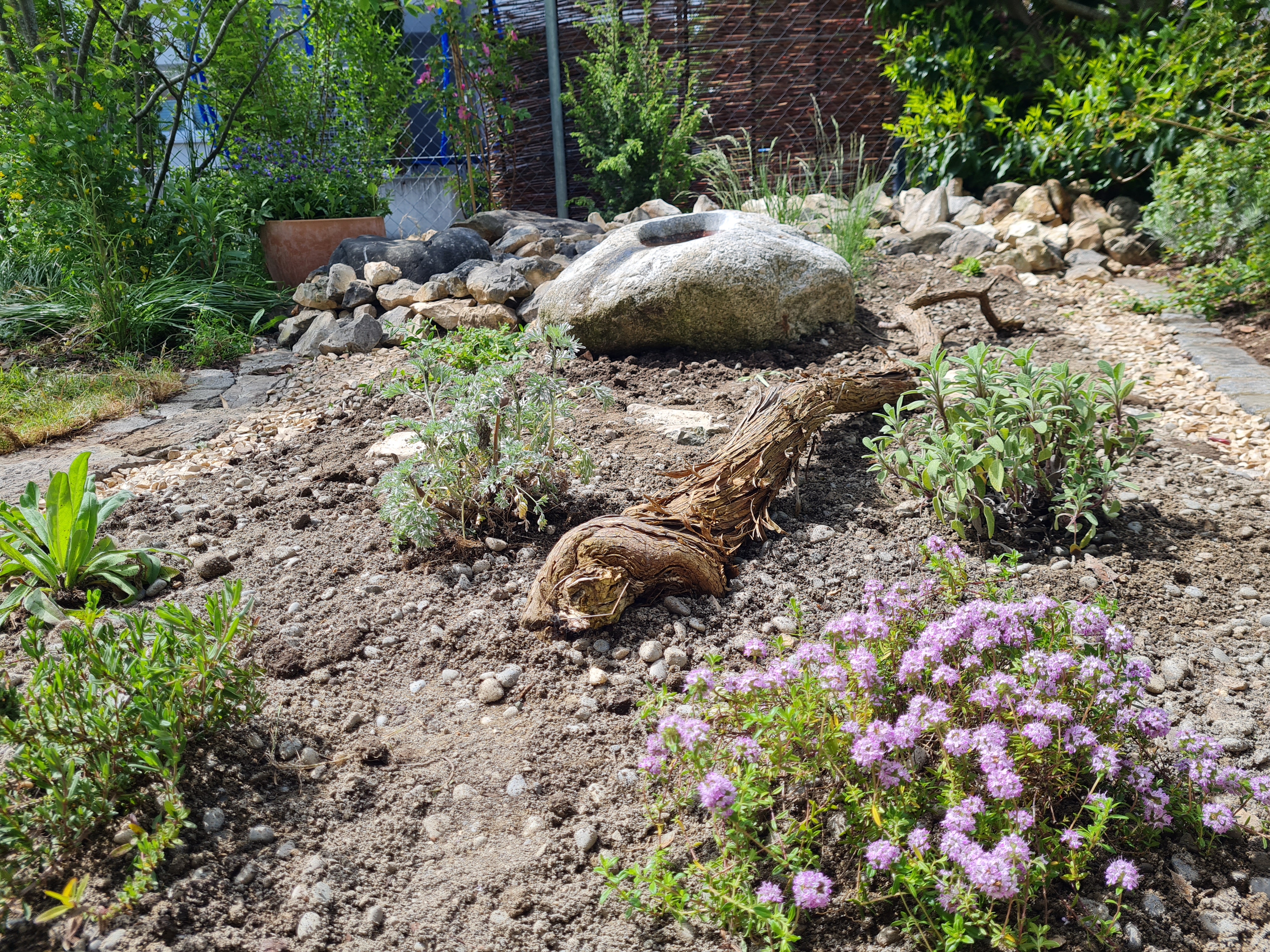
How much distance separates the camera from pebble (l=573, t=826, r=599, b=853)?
65.4 inches

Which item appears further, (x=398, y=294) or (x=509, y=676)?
(x=398, y=294)

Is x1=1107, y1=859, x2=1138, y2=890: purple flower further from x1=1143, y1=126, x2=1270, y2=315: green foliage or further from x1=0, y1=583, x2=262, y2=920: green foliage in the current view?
x1=1143, y1=126, x2=1270, y2=315: green foliage

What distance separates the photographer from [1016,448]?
2.43m

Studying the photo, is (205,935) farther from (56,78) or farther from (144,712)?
(56,78)

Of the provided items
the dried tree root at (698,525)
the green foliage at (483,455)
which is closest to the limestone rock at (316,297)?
the green foliage at (483,455)

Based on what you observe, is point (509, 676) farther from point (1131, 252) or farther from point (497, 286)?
point (1131, 252)

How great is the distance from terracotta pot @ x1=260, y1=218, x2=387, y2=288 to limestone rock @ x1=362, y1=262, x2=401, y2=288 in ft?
2.72

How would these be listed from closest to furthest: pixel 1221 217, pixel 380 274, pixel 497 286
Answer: pixel 1221 217 < pixel 497 286 < pixel 380 274

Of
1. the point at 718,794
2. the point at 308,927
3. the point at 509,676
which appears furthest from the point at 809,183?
the point at 308,927

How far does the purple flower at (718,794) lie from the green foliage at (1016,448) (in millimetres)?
1328

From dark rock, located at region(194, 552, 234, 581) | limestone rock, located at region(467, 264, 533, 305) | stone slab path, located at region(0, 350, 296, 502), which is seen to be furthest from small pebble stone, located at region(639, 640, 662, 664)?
limestone rock, located at region(467, 264, 533, 305)

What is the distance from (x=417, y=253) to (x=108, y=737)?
15.3ft

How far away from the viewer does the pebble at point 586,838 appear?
5.45ft

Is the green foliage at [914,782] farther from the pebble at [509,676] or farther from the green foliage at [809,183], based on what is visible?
the green foliage at [809,183]
